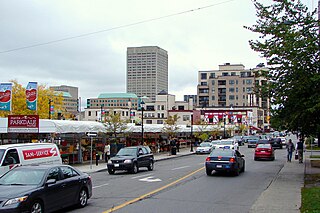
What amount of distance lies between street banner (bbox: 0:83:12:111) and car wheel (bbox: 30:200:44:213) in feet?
78.5

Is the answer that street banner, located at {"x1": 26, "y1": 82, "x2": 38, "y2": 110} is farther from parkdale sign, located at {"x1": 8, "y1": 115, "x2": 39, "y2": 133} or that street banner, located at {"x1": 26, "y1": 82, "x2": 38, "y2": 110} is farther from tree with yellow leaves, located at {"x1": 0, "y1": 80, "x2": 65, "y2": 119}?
tree with yellow leaves, located at {"x1": 0, "y1": 80, "x2": 65, "y2": 119}

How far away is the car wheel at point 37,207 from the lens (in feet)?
33.4

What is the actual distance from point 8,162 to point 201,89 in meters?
139

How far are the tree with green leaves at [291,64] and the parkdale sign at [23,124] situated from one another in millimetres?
14139

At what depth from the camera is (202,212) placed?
12.0 m

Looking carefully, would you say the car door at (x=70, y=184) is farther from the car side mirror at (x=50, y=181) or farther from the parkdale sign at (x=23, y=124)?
the parkdale sign at (x=23, y=124)

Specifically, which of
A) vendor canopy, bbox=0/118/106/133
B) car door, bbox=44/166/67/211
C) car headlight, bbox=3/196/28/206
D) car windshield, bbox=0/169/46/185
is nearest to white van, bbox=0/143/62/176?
car windshield, bbox=0/169/46/185

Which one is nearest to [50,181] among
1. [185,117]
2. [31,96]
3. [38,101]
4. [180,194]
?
[180,194]

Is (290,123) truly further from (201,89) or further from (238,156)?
(201,89)

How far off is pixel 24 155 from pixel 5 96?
60.1 ft

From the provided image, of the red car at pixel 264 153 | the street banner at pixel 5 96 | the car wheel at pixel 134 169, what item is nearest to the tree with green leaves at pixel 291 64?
the car wheel at pixel 134 169

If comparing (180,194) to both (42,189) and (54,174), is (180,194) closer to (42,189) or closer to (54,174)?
(54,174)

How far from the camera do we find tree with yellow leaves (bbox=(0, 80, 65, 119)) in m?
58.2

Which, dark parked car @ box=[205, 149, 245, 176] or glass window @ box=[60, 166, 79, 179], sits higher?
glass window @ box=[60, 166, 79, 179]
